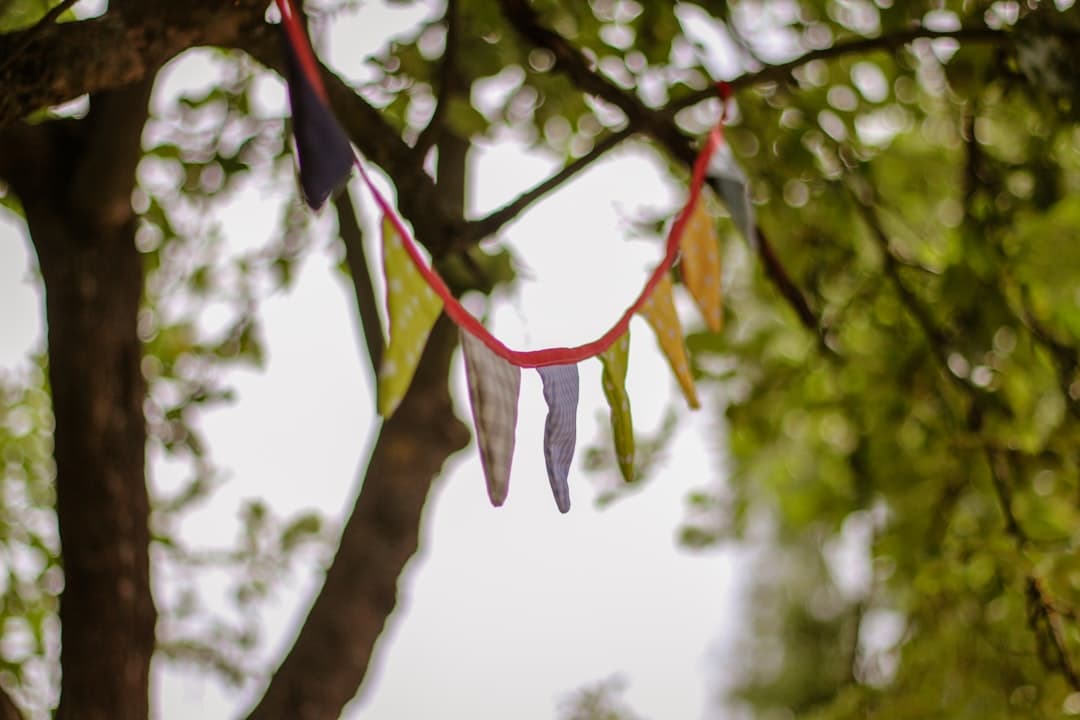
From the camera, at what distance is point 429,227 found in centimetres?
83

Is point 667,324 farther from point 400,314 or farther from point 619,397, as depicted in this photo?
point 400,314

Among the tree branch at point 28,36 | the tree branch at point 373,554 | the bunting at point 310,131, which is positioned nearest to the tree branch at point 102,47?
the tree branch at point 28,36

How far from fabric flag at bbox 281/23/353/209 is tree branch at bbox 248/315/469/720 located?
1.67 ft

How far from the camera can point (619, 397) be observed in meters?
0.73

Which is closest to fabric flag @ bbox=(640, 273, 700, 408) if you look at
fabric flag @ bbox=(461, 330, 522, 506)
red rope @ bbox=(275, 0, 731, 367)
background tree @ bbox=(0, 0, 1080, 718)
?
red rope @ bbox=(275, 0, 731, 367)

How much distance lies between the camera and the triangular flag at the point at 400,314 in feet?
2.04

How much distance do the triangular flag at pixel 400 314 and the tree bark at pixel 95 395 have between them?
38 centimetres

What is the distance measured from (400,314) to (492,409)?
8cm

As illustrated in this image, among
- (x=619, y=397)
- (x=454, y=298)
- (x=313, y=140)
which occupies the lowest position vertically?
(x=619, y=397)

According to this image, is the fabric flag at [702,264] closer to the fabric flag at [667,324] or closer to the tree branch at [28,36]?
the fabric flag at [667,324]

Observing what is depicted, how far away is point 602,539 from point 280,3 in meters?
2.31

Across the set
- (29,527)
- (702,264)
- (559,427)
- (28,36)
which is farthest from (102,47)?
(29,527)

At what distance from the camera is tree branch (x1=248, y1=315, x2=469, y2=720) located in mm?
994

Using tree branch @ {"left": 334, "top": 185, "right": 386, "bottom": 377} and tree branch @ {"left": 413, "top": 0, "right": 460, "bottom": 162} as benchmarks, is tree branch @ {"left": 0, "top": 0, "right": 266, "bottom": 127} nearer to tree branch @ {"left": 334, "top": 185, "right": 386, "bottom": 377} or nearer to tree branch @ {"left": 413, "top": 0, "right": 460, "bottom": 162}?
tree branch @ {"left": 413, "top": 0, "right": 460, "bottom": 162}
